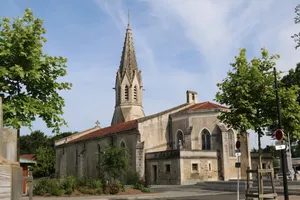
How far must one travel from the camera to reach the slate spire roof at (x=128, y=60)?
193 ft

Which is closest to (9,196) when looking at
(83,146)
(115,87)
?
(83,146)

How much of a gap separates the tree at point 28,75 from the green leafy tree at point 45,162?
5703cm

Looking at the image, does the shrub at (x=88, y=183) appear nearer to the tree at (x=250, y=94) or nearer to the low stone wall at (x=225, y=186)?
the low stone wall at (x=225, y=186)

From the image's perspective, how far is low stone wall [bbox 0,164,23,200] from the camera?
1.93m

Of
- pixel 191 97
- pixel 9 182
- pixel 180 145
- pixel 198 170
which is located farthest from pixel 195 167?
pixel 9 182

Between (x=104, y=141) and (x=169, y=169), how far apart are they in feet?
49.5

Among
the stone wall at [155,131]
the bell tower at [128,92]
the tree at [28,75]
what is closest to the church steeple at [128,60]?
the bell tower at [128,92]

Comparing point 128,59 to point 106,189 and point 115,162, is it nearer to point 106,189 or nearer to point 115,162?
point 115,162

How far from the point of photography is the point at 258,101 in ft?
50.6

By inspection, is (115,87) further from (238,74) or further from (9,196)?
(9,196)

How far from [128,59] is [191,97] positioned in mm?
17437

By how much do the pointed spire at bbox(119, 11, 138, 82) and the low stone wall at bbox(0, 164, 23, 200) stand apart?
2224 inches

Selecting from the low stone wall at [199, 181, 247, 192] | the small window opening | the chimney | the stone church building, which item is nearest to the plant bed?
the low stone wall at [199, 181, 247, 192]

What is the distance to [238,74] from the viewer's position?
53.1ft
